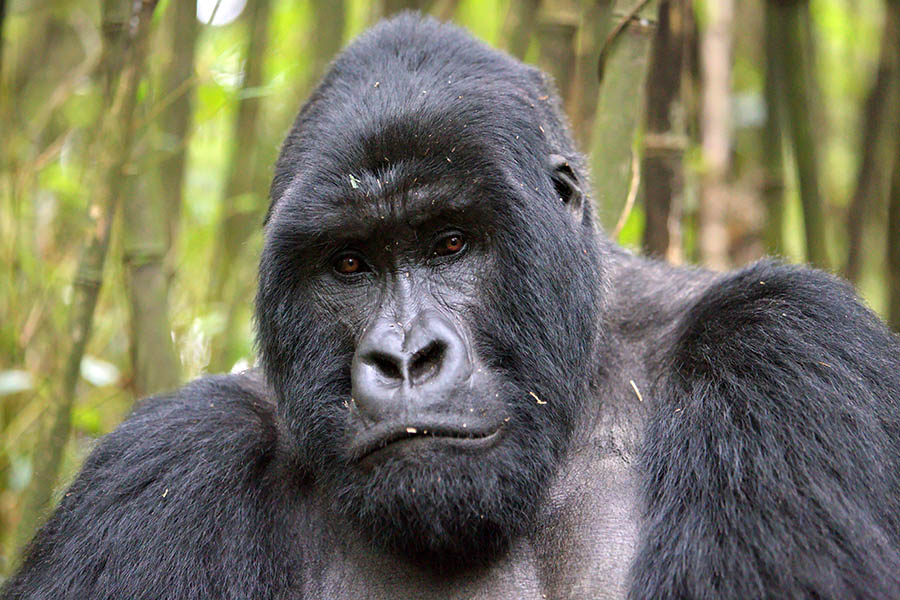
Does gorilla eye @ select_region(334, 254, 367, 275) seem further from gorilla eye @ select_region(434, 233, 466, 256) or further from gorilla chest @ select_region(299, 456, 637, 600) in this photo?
gorilla chest @ select_region(299, 456, 637, 600)

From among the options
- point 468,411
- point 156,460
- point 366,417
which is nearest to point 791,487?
point 468,411

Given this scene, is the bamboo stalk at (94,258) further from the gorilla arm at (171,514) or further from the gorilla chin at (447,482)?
the gorilla chin at (447,482)

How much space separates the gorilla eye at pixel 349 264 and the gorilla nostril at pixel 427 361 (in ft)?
1.49

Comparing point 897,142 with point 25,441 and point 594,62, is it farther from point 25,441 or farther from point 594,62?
point 25,441

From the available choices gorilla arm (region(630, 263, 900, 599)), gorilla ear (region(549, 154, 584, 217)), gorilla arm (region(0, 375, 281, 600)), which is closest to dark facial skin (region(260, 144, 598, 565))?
gorilla ear (region(549, 154, 584, 217))

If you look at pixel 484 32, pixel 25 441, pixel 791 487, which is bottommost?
pixel 25 441

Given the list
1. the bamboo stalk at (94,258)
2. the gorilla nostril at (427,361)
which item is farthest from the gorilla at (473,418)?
the bamboo stalk at (94,258)

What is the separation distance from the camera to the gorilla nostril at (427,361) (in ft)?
9.23

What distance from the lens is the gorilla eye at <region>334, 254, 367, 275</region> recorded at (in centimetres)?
317

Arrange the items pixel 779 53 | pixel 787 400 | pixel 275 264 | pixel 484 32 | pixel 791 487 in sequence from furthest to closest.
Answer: pixel 484 32 < pixel 779 53 < pixel 275 264 < pixel 787 400 < pixel 791 487

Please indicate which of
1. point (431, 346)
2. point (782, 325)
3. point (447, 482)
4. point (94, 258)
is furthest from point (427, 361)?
point (94, 258)

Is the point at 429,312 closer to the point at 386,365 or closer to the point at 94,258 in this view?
the point at 386,365

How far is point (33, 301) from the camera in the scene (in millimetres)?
5328

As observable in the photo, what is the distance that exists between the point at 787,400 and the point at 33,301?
12.7 ft
